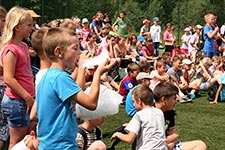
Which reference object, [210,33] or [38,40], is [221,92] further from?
[38,40]

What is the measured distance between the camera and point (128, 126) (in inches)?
183

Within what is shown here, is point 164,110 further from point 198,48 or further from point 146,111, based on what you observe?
point 198,48

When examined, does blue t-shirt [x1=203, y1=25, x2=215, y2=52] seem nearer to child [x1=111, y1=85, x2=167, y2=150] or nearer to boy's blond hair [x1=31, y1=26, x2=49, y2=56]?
child [x1=111, y1=85, x2=167, y2=150]

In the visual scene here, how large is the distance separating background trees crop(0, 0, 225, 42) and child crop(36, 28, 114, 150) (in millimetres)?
16667

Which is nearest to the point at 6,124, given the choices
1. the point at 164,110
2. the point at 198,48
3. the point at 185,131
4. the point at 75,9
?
the point at 164,110

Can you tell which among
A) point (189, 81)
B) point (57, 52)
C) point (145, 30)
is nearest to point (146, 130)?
point (57, 52)

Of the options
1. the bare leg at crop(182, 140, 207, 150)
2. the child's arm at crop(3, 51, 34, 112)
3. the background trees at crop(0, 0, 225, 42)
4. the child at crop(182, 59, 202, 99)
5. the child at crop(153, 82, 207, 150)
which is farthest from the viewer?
the background trees at crop(0, 0, 225, 42)

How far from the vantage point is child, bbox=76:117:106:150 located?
15.3 ft

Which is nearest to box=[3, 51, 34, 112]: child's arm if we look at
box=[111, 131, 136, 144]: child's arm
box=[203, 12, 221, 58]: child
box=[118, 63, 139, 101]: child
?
box=[111, 131, 136, 144]: child's arm

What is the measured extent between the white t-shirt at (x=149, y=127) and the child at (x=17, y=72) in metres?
0.97

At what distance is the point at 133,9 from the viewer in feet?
114

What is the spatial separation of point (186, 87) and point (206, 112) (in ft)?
6.57

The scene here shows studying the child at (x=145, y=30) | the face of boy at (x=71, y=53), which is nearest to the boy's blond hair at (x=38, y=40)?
the face of boy at (x=71, y=53)

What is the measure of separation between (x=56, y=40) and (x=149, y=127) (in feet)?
5.69
